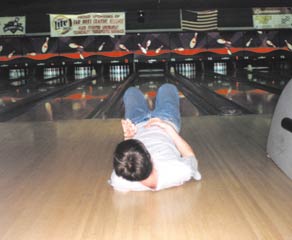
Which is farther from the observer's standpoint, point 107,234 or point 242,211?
point 242,211

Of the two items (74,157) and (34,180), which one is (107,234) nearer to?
(34,180)

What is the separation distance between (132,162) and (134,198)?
324 millimetres

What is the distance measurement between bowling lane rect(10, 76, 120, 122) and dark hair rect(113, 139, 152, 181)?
12.7 ft

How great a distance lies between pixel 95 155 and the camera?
10.9 ft

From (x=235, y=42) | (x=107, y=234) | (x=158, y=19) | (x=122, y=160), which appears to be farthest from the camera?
(x=235, y=42)

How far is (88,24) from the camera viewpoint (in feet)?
42.5

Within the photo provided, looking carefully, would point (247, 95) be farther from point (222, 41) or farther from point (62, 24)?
point (62, 24)

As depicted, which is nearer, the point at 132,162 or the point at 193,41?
the point at 132,162

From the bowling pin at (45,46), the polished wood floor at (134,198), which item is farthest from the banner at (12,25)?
the polished wood floor at (134,198)

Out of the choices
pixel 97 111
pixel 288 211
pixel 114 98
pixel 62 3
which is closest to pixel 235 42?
pixel 62 3

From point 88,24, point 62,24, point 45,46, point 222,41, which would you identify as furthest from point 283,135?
point 45,46

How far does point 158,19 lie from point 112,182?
11.4 meters

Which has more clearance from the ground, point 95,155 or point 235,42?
point 235,42

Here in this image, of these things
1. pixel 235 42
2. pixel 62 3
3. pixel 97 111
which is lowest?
pixel 97 111
